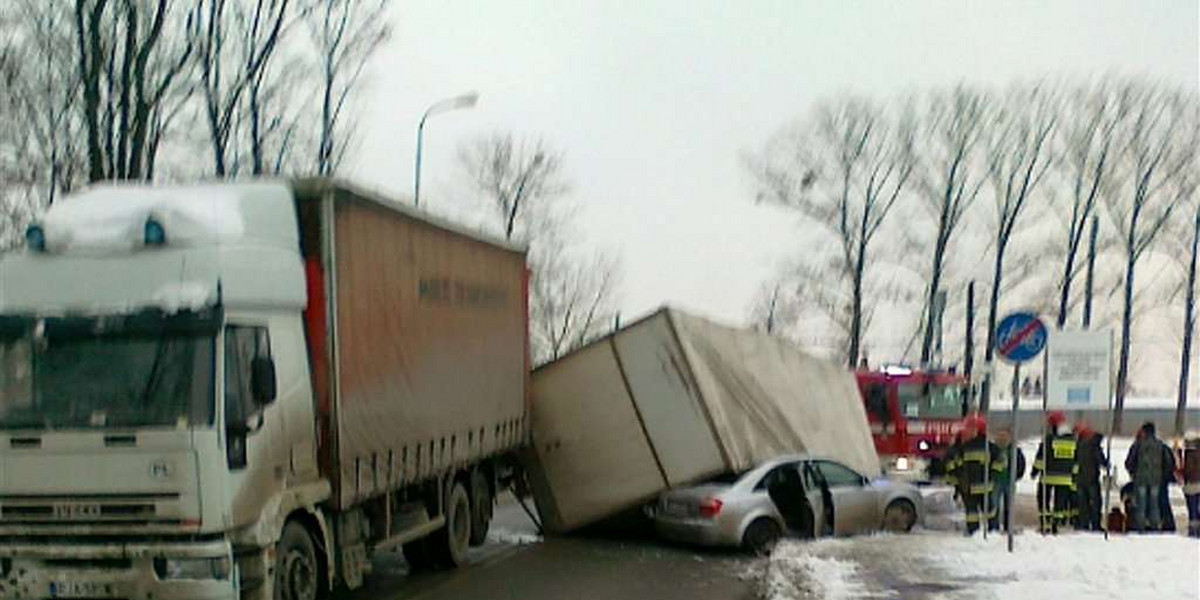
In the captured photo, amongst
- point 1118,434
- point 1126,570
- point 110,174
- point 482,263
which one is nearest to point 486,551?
point 482,263

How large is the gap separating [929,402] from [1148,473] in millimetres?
11172

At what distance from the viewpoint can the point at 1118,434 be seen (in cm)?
5178

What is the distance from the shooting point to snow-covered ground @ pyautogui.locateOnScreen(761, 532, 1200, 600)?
33.1 ft

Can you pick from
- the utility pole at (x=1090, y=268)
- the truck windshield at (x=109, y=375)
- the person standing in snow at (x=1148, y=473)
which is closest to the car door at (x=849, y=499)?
the person standing in snow at (x=1148, y=473)

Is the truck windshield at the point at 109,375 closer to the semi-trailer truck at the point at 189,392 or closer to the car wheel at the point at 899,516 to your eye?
the semi-trailer truck at the point at 189,392

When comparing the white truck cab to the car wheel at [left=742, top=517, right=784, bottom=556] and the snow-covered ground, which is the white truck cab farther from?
the car wheel at [left=742, top=517, right=784, bottom=556]

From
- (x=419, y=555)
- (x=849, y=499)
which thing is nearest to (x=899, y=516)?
(x=849, y=499)

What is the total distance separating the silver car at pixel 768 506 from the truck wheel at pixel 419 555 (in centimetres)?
306

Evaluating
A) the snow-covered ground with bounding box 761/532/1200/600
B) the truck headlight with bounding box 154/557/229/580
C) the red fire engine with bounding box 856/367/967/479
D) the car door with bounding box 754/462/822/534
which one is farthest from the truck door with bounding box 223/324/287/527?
the red fire engine with bounding box 856/367/967/479

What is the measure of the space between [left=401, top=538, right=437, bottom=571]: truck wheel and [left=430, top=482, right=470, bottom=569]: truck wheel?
67 millimetres

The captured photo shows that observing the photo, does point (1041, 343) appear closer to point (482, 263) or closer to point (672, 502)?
point (672, 502)

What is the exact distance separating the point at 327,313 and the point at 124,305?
5.43ft

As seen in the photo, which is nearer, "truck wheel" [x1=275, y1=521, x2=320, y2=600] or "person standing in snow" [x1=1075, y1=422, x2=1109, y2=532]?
"truck wheel" [x1=275, y1=521, x2=320, y2=600]

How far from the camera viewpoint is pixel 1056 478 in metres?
16.2
